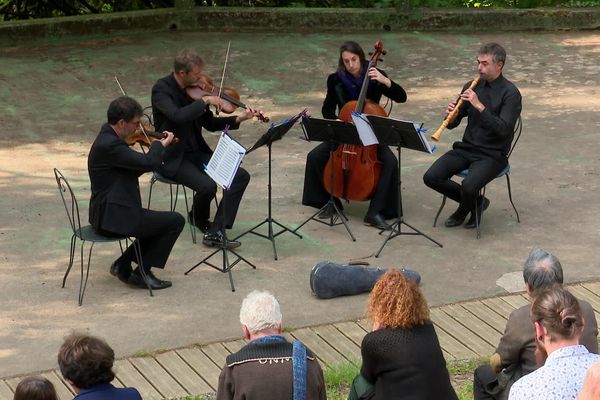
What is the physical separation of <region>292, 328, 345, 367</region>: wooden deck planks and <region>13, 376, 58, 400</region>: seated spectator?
8.35ft

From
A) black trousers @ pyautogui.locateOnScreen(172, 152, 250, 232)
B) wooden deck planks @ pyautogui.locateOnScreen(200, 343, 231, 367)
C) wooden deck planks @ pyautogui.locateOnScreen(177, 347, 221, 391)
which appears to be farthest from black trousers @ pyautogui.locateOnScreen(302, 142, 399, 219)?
wooden deck planks @ pyautogui.locateOnScreen(177, 347, 221, 391)

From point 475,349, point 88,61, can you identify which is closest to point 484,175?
point 475,349

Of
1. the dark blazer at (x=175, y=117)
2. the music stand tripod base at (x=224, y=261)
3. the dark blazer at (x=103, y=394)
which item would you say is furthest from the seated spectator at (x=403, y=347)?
the dark blazer at (x=175, y=117)

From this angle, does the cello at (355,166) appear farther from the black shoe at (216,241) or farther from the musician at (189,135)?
the black shoe at (216,241)

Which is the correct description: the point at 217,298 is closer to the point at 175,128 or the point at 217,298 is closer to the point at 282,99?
the point at 175,128

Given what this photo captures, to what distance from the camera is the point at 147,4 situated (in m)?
14.5

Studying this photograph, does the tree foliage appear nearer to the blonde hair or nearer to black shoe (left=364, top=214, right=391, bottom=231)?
black shoe (left=364, top=214, right=391, bottom=231)

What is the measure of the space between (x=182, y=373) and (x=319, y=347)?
33.7 inches

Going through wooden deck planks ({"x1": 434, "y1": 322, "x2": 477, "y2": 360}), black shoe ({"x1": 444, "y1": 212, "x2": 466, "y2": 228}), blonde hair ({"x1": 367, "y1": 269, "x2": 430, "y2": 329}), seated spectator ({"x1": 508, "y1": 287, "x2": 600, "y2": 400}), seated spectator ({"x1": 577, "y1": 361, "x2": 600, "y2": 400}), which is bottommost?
wooden deck planks ({"x1": 434, "y1": 322, "x2": 477, "y2": 360})

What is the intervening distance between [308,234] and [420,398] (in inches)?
138

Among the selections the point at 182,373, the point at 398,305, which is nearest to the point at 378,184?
the point at 182,373

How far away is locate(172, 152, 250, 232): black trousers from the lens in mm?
8477

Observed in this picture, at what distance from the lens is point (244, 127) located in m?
11.0

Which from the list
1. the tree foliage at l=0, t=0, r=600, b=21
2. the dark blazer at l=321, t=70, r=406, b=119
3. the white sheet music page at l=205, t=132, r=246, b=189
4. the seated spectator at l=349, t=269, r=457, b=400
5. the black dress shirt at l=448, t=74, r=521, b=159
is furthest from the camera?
the tree foliage at l=0, t=0, r=600, b=21
